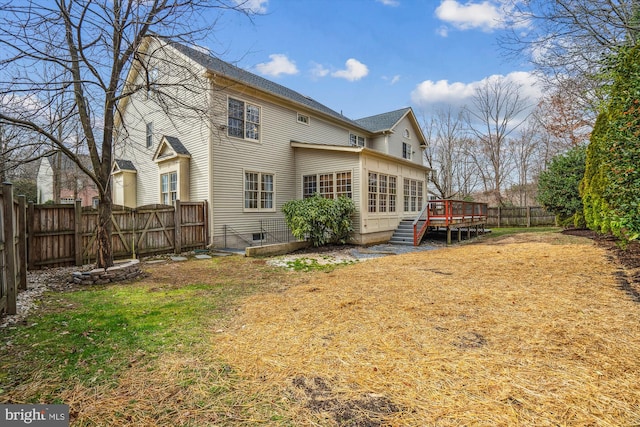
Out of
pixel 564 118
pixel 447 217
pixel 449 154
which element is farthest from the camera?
pixel 449 154

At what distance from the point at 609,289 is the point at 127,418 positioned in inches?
259

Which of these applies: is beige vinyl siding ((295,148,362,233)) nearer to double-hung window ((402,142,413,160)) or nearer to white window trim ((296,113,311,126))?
white window trim ((296,113,311,126))

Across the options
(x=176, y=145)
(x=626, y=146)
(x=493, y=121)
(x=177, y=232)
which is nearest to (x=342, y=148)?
(x=176, y=145)

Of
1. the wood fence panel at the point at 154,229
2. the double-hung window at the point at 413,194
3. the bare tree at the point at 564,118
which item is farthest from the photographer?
the bare tree at the point at 564,118

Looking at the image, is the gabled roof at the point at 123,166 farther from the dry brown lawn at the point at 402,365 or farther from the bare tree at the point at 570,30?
the bare tree at the point at 570,30

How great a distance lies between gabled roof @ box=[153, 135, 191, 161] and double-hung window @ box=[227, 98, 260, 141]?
2.14m

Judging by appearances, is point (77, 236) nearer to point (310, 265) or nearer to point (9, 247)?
point (9, 247)

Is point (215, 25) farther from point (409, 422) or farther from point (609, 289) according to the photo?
point (609, 289)

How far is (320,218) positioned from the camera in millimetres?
11000

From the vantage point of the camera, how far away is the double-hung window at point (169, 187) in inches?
504

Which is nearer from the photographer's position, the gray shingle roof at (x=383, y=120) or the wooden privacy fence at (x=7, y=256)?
the wooden privacy fence at (x=7, y=256)

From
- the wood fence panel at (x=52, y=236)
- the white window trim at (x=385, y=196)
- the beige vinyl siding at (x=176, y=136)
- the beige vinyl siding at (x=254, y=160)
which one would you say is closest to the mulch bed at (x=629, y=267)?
the white window trim at (x=385, y=196)

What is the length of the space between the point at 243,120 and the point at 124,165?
7.86 meters

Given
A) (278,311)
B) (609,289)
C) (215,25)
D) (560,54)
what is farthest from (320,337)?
(560,54)
